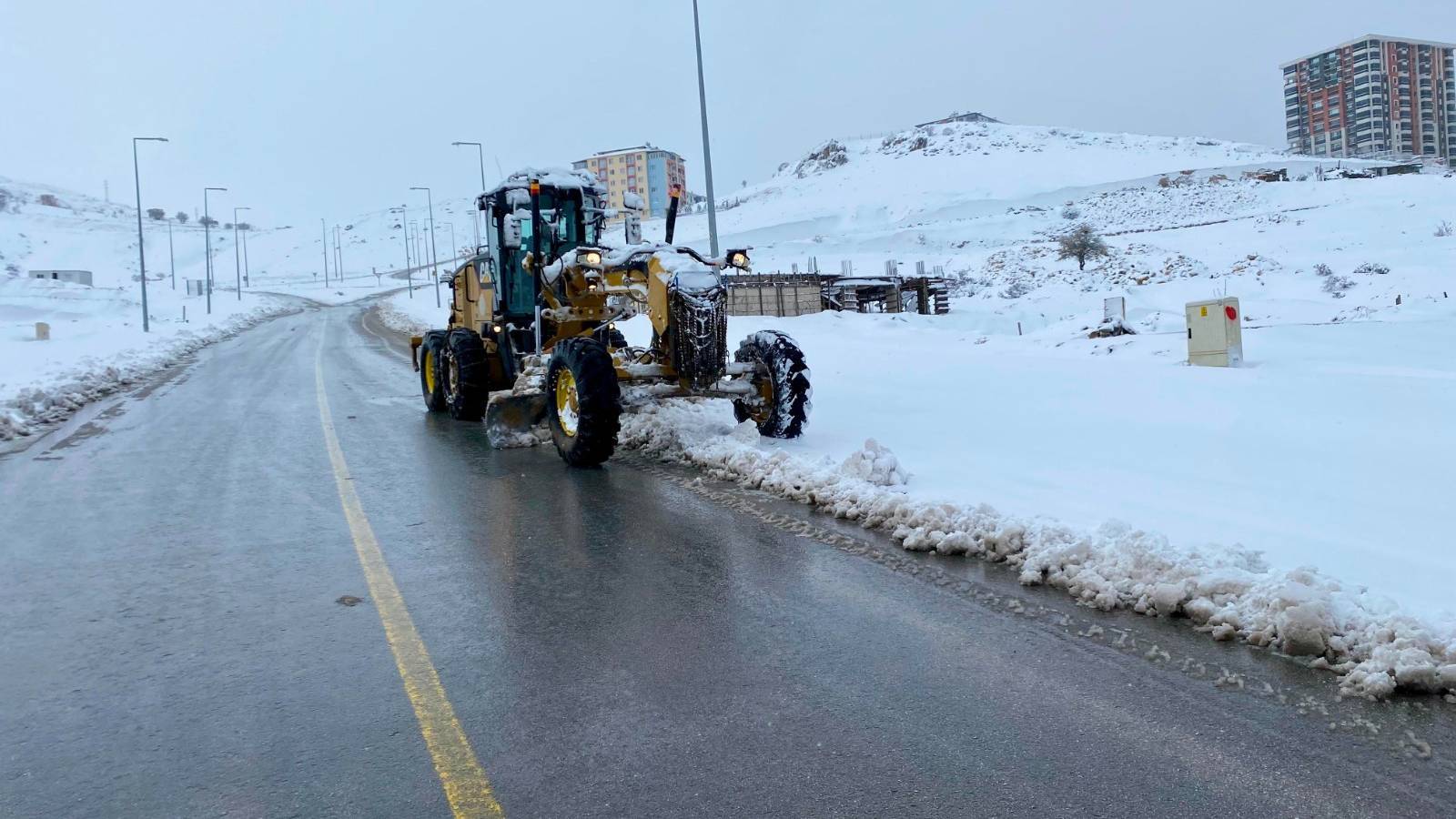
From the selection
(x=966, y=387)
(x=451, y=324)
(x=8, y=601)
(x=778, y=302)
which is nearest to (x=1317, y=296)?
(x=778, y=302)

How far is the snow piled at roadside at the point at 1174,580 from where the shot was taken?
3930mm

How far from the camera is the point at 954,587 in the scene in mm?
5230

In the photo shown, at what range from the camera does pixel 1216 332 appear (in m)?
12.4

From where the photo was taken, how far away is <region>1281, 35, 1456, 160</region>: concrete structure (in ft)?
399

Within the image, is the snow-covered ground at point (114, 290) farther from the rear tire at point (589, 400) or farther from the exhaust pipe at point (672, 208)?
the exhaust pipe at point (672, 208)

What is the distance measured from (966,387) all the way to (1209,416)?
322cm

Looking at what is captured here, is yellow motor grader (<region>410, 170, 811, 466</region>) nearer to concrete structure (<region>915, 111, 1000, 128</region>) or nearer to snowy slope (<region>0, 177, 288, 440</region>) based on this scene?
snowy slope (<region>0, 177, 288, 440</region>)

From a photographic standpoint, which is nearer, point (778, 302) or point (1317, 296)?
point (1317, 296)

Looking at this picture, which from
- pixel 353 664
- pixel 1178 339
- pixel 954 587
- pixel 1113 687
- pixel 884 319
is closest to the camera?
pixel 1113 687

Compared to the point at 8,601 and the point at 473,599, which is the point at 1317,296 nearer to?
the point at 473,599

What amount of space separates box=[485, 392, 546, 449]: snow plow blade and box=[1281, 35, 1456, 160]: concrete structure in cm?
13175

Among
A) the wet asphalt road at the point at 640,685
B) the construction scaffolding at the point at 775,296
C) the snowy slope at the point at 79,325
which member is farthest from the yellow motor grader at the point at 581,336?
the construction scaffolding at the point at 775,296

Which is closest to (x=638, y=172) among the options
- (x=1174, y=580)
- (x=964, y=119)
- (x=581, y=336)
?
(x=964, y=119)

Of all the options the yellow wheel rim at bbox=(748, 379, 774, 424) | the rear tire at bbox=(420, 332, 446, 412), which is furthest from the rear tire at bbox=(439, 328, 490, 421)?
the yellow wheel rim at bbox=(748, 379, 774, 424)
